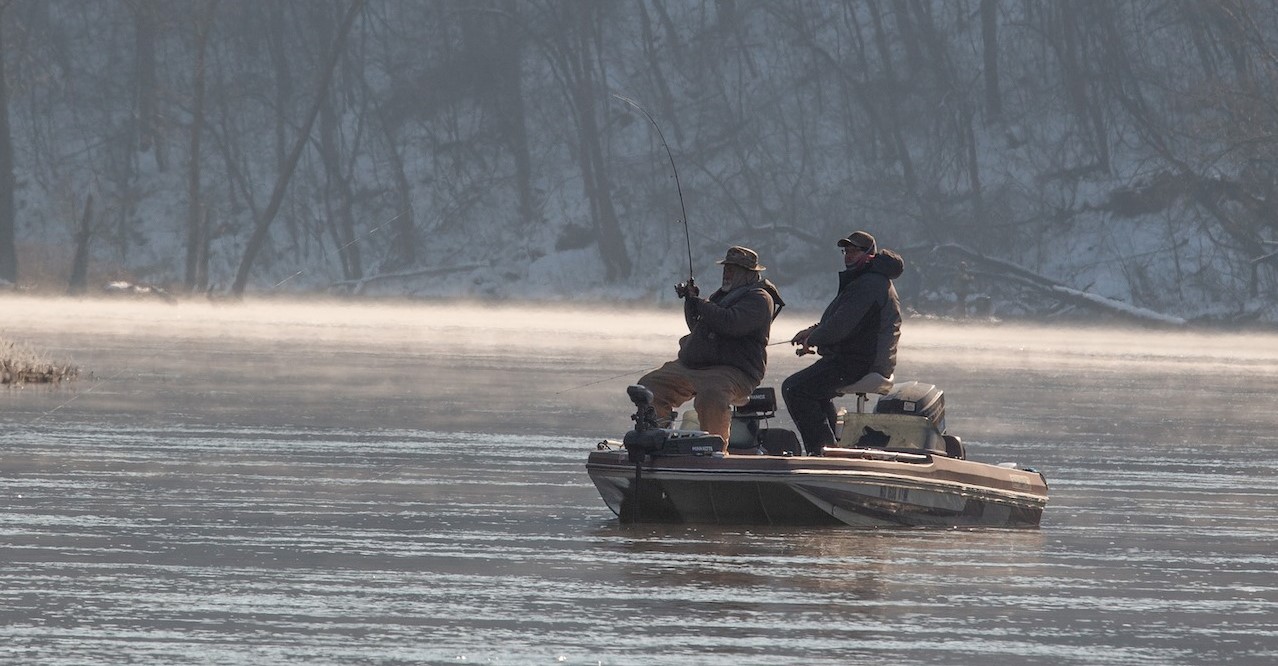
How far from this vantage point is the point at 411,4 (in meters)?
72.7

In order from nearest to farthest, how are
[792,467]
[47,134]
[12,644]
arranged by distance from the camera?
[12,644], [792,467], [47,134]

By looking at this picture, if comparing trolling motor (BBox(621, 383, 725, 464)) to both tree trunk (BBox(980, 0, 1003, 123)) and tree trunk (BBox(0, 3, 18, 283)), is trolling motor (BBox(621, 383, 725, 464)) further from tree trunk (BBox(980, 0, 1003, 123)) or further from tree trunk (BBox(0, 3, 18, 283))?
tree trunk (BBox(980, 0, 1003, 123))

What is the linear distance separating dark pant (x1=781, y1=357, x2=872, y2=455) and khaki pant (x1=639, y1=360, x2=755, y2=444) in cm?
36

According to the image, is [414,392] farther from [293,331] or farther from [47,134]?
[47,134]

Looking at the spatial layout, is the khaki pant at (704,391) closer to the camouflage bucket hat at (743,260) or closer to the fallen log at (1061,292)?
the camouflage bucket hat at (743,260)

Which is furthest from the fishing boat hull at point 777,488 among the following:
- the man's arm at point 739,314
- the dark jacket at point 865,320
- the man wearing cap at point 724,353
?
the man's arm at point 739,314

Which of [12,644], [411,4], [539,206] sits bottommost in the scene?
[12,644]

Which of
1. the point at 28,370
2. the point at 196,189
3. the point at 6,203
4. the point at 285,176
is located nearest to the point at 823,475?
the point at 28,370

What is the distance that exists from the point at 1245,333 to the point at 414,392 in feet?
110

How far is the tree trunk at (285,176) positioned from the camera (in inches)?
2478

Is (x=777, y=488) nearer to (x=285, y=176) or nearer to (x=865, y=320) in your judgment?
(x=865, y=320)

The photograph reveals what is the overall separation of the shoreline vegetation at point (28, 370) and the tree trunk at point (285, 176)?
116 feet

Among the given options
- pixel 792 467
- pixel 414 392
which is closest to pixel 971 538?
pixel 792 467

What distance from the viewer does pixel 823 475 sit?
13070 millimetres
